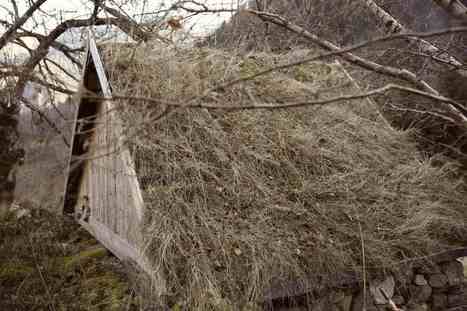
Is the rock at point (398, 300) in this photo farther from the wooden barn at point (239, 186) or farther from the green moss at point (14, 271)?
the green moss at point (14, 271)

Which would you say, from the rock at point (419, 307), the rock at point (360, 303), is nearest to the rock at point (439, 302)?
the rock at point (419, 307)

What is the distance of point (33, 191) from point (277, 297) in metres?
8.11

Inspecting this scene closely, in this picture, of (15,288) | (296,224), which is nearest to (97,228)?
(15,288)

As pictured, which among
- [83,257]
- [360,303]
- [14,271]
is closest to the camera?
[360,303]

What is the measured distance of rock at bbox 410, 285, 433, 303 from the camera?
11.8 feet

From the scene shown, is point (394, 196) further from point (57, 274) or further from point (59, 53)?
point (59, 53)

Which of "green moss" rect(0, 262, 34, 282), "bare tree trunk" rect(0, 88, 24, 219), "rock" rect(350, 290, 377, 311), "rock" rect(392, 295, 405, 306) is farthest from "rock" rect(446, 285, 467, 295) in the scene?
"bare tree trunk" rect(0, 88, 24, 219)

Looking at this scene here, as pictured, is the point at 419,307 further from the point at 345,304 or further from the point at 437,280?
the point at 345,304

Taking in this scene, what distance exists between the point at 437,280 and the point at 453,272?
22cm

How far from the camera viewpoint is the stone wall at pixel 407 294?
3.07 m

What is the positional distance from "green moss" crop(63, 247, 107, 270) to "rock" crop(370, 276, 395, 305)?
124 inches

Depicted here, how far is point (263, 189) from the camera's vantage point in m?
3.41

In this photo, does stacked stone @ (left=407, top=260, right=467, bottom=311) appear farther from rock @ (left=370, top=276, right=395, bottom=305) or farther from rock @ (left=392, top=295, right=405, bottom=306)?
rock @ (left=370, top=276, right=395, bottom=305)

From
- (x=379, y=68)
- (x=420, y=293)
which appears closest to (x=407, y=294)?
(x=420, y=293)
